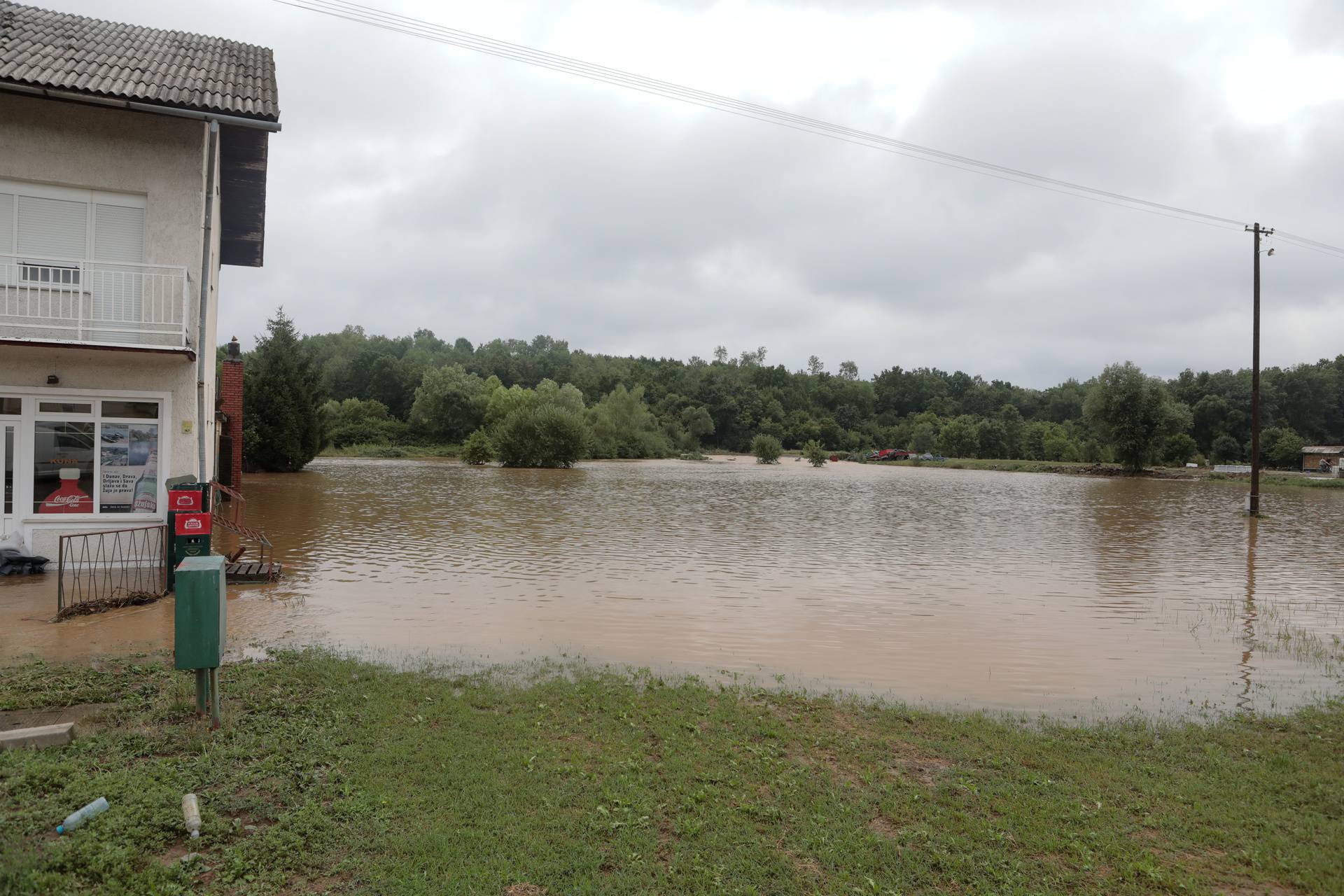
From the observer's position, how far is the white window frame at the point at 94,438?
12.9 metres

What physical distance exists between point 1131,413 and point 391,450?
69988 millimetres

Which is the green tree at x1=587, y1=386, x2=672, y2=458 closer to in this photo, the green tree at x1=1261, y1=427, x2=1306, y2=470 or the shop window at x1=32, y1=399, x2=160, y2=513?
the green tree at x1=1261, y1=427, x2=1306, y2=470

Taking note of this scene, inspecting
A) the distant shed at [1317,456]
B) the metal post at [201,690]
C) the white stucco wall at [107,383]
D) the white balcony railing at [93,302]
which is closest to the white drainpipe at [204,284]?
the white stucco wall at [107,383]

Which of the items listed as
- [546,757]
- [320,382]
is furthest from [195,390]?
[320,382]

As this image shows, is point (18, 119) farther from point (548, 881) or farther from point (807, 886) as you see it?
point (807, 886)

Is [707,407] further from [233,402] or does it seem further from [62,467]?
[62,467]

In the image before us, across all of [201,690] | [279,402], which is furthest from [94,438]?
[279,402]

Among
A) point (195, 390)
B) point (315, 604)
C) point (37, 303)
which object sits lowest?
point (315, 604)

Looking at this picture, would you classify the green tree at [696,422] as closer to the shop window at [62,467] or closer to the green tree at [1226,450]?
the green tree at [1226,450]

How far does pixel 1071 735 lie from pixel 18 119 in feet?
57.0

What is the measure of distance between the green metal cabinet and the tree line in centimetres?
4137

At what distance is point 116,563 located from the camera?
13.3 m

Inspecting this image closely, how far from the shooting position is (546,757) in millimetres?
5891

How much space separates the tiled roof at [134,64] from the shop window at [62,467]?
5.45 m
